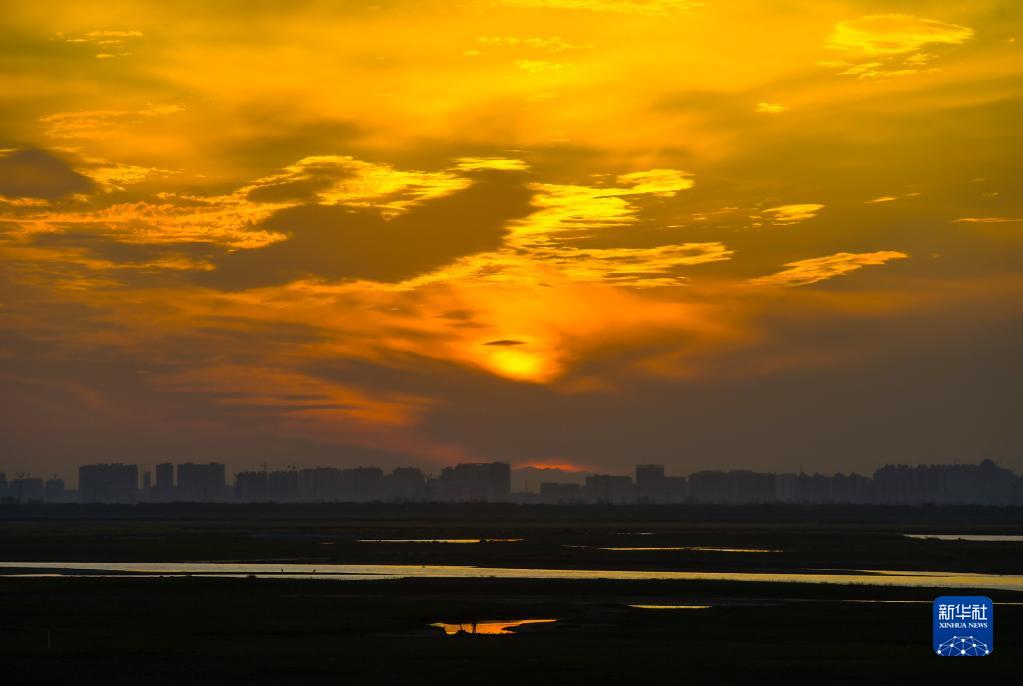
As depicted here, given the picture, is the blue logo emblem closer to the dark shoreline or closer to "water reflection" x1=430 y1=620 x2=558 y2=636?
the dark shoreline

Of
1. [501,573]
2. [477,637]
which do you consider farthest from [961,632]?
[501,573]

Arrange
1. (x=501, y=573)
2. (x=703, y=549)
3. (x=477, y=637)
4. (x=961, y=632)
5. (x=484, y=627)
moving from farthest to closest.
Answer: (x=703, y=549), (x=501, y=573), (x=484, y=627), (x=477, y=637), (x=961, y=632)

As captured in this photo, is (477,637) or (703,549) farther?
(703,549)

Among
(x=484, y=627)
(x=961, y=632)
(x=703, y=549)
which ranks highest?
(x=961, y=632)

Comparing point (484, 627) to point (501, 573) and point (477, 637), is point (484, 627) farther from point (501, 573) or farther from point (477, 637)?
point (501, 573)

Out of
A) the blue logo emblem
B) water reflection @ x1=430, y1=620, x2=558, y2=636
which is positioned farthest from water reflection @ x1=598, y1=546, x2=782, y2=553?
the blue logo emblem

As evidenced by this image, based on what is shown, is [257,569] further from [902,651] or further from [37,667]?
[902,651]

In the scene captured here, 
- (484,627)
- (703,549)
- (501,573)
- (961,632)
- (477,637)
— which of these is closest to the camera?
(961,632)
